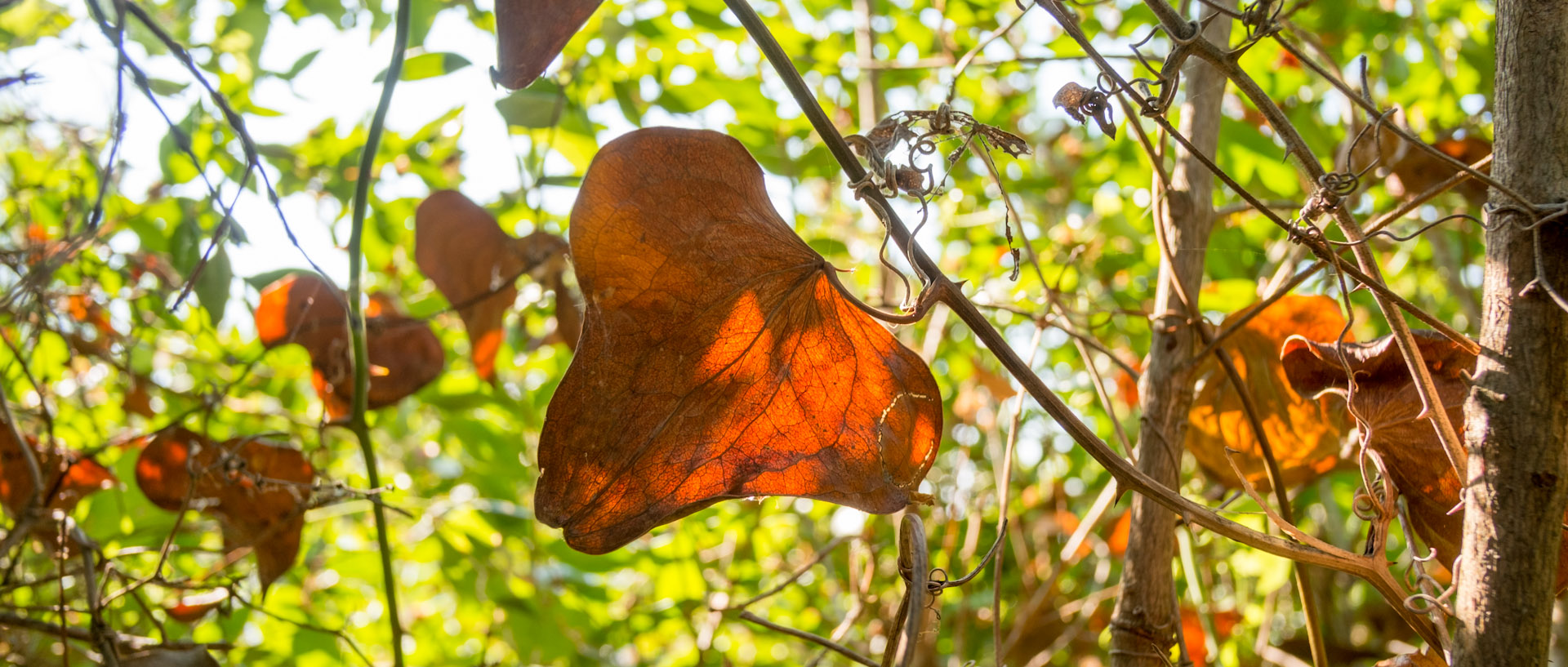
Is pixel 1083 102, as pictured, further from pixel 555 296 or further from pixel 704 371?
pixel 555 296

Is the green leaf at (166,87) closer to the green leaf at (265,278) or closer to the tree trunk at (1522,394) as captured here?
the green leaf at (265,278)

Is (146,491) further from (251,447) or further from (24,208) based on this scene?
(24,208)

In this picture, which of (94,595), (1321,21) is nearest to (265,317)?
(94,595)

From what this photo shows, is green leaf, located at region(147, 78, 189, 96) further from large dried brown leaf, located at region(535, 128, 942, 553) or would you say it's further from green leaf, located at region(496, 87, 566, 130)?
large dried brown leaf, located at region(535, 128, 942, 553)

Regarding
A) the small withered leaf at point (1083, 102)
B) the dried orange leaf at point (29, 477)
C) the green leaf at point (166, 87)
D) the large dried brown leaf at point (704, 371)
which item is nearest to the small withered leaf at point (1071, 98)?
the small withered leaf at point (1083, 102)

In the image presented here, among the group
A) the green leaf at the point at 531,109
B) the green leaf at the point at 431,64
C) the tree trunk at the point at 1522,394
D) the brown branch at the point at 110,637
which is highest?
the green leaf at the point at 431,64

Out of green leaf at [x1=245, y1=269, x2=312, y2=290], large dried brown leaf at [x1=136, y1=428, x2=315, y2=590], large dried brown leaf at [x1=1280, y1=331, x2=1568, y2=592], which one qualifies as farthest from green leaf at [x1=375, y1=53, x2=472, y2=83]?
large dried brown leaf at [x1=1280, y1=331, x2=1568, y2=592]
